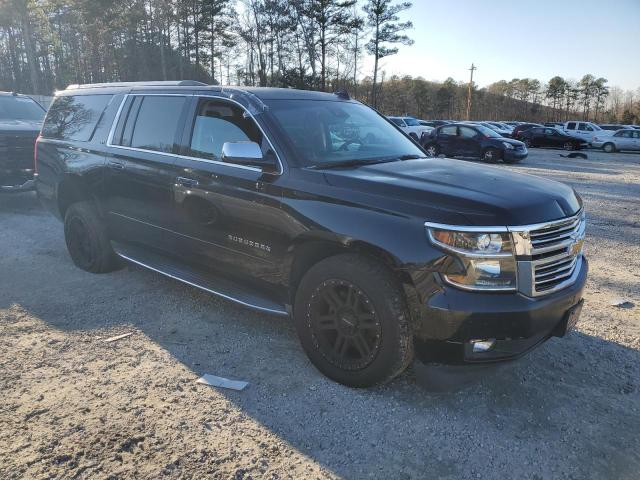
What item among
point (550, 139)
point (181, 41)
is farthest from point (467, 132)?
point (181, 41)

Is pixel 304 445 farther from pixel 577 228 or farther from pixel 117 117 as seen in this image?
pixel 117 117

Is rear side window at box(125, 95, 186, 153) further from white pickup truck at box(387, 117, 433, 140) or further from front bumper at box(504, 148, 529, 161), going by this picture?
white pickup truck at box(387, 117, 433, 140)

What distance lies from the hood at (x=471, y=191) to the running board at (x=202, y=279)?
1.08 metres

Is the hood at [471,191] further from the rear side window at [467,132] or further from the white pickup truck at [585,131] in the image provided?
the white pickup truck at [585,131]

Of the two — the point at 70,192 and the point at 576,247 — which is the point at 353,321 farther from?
the point at 70,192

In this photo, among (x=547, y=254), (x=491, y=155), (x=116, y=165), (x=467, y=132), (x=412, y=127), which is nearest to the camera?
(x=547, y=254)

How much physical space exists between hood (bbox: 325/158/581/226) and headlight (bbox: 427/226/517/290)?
0.31 feet

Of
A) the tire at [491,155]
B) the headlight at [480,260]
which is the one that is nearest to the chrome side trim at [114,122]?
the headlight at [480,260]

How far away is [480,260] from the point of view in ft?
8.80

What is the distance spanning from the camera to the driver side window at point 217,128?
147 inches

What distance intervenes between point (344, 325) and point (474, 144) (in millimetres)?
18561

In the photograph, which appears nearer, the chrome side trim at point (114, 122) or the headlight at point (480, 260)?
the headlight at point (480, 260)

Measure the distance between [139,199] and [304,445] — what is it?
2.88m

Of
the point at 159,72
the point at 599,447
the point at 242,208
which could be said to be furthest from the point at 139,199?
the point at 159,72
